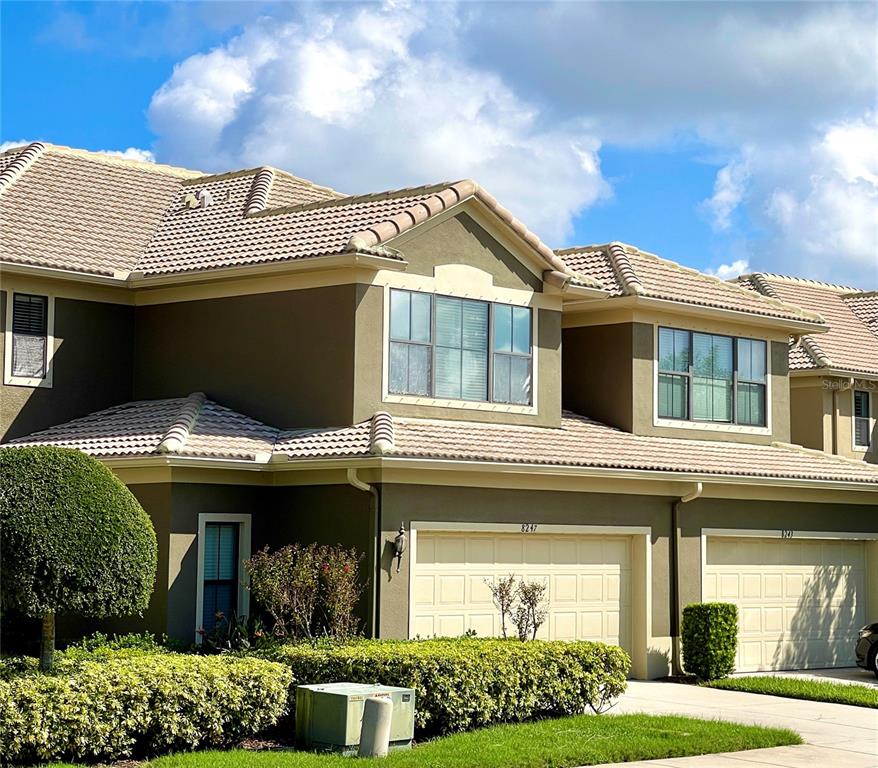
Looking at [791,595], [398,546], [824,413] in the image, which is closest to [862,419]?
[824,413]

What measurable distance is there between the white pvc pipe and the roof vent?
12.6 meters

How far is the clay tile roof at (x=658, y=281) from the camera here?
82.1ft

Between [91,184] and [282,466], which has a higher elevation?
[91,184]

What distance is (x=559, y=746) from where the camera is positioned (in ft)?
49.9

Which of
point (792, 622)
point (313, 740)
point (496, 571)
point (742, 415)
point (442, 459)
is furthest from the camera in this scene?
point (742, 415)

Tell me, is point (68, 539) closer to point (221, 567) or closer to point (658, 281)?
point (221, 567)

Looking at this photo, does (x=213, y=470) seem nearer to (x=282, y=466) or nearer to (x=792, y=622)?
(x=282, y=466)

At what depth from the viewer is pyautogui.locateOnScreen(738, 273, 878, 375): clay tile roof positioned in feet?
106

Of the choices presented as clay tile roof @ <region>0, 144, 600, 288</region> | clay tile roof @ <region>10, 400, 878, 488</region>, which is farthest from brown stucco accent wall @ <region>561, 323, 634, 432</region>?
clay tile roof @ <region>0, 144, 600, 288</region>

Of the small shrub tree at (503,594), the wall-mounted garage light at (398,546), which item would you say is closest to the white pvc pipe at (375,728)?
the small shrub tree at (503,594)

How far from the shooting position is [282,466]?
796 inches

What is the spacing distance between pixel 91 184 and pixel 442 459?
9821 mm

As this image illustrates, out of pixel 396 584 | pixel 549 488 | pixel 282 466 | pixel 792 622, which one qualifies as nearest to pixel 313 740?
pixel 396 584

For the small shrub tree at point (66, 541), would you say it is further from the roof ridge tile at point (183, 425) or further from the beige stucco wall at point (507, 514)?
the beige stucco wall at point (507, 514)
